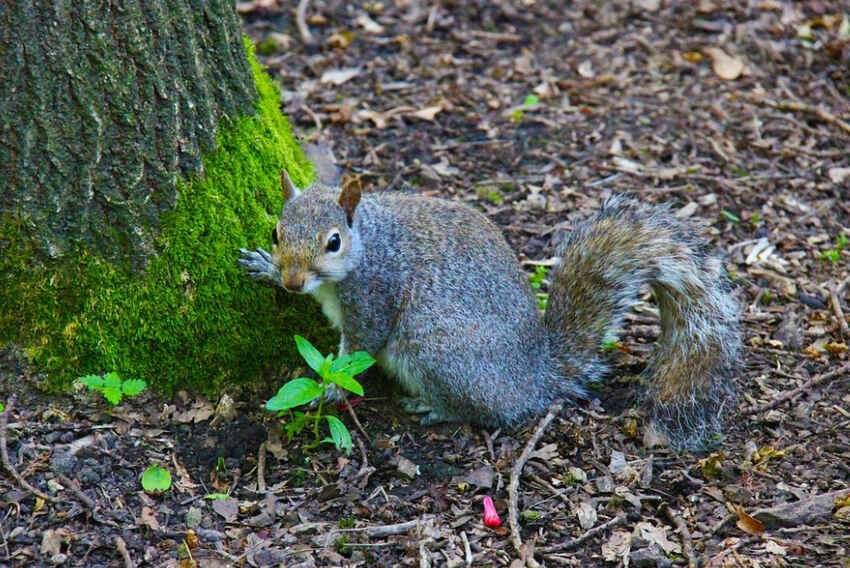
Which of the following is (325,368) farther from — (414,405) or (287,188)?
(287,188)

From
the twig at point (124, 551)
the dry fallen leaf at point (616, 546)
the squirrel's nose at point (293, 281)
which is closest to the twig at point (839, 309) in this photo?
the dry fallen leaf at point (616, 546)

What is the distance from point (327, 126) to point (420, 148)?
0.66 m

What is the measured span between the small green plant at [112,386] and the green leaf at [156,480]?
33 cm

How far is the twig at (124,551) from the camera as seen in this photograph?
141 inches

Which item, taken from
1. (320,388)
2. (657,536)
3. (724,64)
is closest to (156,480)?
(320,388)

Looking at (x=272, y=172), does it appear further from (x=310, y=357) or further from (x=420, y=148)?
(x=420, y=148)

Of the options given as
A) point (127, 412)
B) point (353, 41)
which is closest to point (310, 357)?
point (127, 412)

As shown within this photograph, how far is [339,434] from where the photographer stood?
13.6ft

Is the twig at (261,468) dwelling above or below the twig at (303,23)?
below

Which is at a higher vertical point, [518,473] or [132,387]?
[132,387]

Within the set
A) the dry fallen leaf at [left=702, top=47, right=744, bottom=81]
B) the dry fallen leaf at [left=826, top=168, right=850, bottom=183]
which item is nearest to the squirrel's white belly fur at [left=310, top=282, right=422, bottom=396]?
the dry fallen leaf at [left=826, top=168, right=850, bottom=183]

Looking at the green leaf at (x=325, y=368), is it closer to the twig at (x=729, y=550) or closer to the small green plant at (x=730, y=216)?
the twig at (x=729, y=550)

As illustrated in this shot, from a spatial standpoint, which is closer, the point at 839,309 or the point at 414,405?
the point at 414,405

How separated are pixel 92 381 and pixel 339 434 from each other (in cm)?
99
